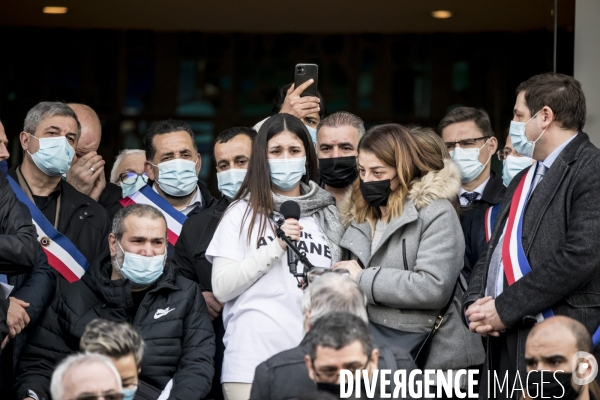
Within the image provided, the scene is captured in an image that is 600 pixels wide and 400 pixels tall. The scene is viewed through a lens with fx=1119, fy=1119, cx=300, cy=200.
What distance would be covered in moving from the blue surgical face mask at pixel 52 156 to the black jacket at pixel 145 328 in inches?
40.6

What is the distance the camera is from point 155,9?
10.7m

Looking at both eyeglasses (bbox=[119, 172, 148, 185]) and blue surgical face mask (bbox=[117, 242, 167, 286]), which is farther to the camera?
eyeglasses (bbox=[119, 172, 148, 185])

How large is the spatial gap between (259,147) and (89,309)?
1.27 metres

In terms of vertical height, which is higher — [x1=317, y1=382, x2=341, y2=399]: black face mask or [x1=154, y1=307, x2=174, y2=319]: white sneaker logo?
[x1=154, y1=307, x2=174, y2=319]: white sneaker logo

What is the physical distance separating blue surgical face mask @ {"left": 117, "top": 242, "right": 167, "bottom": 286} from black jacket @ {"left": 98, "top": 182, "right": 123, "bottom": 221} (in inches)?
50.7

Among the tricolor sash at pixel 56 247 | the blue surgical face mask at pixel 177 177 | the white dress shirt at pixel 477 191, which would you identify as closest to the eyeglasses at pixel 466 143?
the white dress shirt at pixel 477 191

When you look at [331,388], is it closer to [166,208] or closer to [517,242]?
[517,242]

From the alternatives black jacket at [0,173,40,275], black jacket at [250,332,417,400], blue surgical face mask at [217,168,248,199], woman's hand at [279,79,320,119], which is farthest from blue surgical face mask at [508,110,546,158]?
black jacket at [0,173,40,275]

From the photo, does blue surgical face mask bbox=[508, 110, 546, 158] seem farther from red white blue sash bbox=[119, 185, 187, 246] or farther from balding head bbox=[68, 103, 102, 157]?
balding head bbox=[68, 103, 102, 157]

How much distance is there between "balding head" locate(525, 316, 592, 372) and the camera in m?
5.08

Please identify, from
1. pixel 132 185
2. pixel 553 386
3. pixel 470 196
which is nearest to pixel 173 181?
pixel 132 185

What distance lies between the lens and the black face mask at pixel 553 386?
4.96 m

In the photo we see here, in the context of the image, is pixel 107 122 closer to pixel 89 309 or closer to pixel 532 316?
pixel 89 309

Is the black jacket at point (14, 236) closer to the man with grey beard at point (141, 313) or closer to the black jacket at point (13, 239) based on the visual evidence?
the black jacket at point (13, 239)
